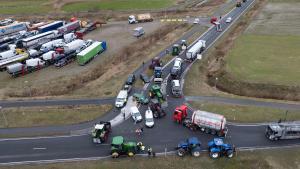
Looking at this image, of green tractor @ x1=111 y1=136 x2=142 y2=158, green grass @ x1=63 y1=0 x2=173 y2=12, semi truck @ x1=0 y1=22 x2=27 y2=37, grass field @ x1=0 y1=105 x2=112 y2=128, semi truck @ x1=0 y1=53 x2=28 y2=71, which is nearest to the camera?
green tractor @ x1=111 y1=136 x2=142 y2=158

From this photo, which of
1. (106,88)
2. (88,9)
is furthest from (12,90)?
(88,9)

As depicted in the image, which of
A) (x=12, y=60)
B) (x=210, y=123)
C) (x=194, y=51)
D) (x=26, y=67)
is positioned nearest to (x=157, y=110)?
(x=210, y=123)

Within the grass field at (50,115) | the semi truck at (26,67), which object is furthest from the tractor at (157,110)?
the semi truck at (26,67)

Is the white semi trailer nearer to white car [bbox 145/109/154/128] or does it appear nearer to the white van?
white car [bbox 145/109/154/128]

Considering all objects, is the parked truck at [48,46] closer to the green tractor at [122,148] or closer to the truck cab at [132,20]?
the truck cab at [132,20]

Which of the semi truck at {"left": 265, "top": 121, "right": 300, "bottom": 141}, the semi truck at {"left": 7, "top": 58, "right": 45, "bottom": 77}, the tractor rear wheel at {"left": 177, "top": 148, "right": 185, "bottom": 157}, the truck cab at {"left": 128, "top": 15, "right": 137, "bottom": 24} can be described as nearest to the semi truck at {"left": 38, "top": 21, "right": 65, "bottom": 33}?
the truck cab at {"left": 128, "top": 15, "right": 137, "bottom": 24}

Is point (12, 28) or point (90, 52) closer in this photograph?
point (90, 52)

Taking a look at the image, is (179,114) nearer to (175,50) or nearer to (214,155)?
(214,155)
